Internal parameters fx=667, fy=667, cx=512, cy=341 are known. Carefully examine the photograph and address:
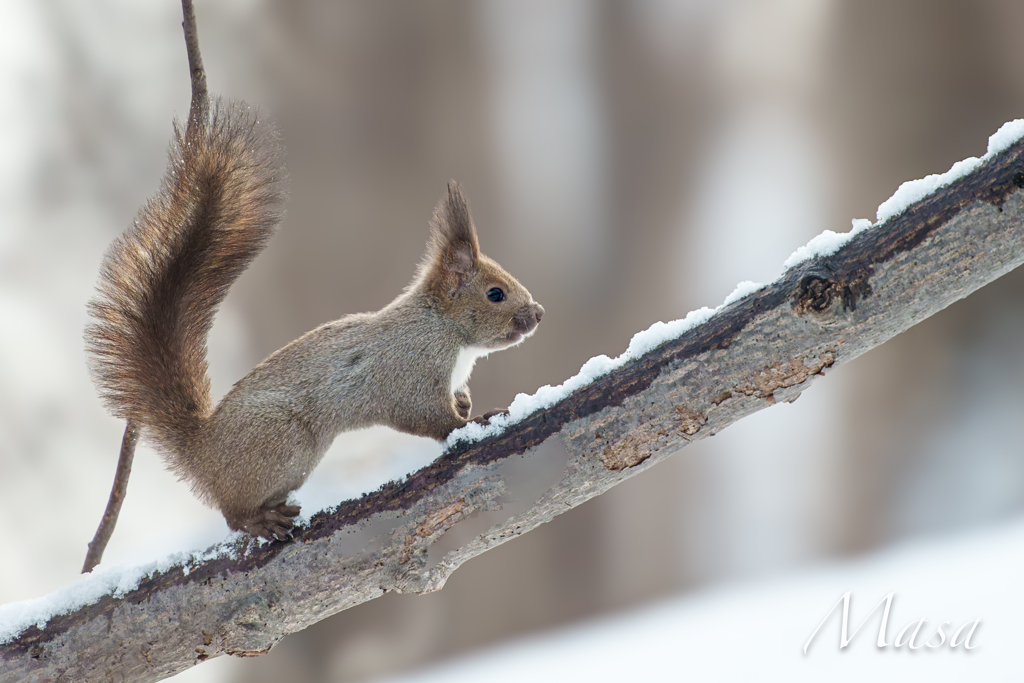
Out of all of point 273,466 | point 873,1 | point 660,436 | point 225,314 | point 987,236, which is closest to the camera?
point 987,236

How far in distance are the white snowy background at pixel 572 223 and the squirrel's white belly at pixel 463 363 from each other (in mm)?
1176

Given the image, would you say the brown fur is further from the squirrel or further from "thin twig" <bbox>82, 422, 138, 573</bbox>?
"thin twig" <bbox>82, 422, 138, 573</bbox>

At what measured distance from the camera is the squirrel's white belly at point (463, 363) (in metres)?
1.53

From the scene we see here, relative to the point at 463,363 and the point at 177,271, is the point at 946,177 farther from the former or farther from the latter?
the point at 177,271

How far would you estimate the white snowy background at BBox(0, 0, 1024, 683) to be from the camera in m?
2.59

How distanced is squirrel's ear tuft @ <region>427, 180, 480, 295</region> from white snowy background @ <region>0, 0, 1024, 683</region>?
126 cm

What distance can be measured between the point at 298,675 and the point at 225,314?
1.53 m

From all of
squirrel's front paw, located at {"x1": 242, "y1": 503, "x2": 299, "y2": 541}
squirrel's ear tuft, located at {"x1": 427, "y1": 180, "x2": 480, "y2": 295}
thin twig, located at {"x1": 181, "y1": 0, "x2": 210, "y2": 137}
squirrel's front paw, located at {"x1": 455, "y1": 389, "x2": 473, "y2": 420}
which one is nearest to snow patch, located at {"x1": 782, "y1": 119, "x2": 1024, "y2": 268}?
squirrel's ear tuft, located at {"x1": 427, "y1": 180, "x2": 480, "y2": 295}

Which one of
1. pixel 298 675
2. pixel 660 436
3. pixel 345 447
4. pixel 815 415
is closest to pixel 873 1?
pixel 815 415

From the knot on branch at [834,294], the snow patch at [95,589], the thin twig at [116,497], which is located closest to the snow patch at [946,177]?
the knot on branch at [834,294]

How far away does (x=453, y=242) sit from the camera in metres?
1.53

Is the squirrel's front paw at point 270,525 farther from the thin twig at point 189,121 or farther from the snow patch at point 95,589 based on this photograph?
the thin twig at point 189,121

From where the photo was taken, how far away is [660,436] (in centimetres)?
119

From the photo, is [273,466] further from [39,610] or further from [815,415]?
[815,415]
